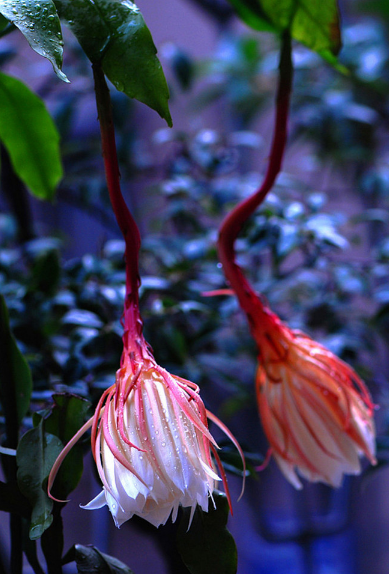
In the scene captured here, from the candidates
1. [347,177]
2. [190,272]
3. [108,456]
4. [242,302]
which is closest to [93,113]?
[347,177]

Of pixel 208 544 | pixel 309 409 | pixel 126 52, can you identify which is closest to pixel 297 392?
pixel 309 409

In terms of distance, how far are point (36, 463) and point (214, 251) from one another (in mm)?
365

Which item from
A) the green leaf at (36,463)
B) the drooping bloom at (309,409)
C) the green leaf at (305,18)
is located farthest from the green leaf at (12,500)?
the green leaf at (305,18)

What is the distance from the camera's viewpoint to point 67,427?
0.95ft

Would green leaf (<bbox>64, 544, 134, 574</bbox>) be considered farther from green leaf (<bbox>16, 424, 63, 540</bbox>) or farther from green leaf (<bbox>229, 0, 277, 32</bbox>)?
green leaf (<bbox>229, 0, 277, 32</bbox>)

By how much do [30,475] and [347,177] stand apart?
1.00 m

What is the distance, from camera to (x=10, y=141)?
0.40 meters

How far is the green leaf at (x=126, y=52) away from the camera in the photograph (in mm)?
240

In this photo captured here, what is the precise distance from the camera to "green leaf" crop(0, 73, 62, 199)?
0.39 metres

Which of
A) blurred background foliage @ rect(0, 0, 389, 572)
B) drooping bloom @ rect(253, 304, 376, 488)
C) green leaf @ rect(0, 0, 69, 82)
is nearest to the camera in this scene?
green leaf @ rect(0, 0, 69, 82)

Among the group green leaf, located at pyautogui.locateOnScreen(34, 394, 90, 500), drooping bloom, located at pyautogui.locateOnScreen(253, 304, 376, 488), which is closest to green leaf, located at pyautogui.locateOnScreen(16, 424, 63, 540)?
green leaf, located at pyautogui.locateOnScreen(34, 394, 90, 500)

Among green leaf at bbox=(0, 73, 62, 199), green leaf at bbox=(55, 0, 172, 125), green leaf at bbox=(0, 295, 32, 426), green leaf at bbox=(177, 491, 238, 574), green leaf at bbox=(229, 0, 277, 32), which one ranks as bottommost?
green leaf at bbox=(177, 491, 238, 574)

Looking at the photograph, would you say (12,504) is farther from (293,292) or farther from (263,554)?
(263,554)

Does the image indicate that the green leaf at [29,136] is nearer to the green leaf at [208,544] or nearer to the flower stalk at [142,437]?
the flower stalk at [142,437]
